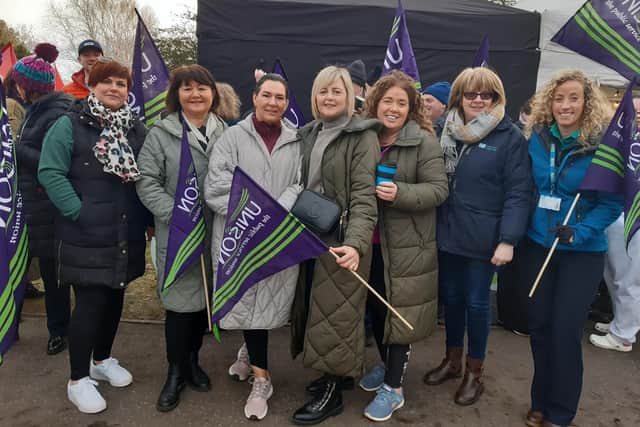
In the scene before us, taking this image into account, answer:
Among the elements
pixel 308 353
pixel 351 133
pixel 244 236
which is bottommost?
pixel 308 353

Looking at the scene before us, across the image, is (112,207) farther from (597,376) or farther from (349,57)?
(349,57)

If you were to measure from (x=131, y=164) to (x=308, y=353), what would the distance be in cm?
151

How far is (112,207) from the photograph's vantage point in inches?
109

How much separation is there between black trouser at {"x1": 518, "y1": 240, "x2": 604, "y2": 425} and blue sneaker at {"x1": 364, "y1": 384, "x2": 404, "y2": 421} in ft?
2.81

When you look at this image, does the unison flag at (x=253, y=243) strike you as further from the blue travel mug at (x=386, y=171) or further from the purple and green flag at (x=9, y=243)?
the purple and green flag at (x=9, y=243)

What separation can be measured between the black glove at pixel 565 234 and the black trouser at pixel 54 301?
3458 millimetres

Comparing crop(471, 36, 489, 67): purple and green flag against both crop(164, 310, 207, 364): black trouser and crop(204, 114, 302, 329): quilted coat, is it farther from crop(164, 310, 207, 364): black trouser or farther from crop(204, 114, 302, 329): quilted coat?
crop(164, 310, 207, 364): black trouser

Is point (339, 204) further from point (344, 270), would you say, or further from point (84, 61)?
point (84, 61)

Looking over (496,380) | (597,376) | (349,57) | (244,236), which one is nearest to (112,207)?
(244,236)

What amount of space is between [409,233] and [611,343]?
2.59 m

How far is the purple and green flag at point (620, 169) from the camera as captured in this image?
2377 millimetres

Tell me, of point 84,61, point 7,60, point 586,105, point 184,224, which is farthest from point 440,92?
point 7,60

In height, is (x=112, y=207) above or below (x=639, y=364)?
above

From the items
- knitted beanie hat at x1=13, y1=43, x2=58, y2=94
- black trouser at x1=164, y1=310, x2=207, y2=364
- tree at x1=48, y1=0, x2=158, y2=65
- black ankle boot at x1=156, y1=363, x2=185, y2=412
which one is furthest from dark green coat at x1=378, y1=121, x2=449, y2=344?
tree at x1=48, y1=0, x2=158, y2=65
